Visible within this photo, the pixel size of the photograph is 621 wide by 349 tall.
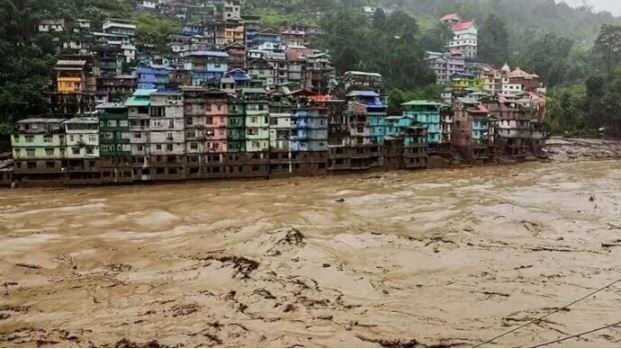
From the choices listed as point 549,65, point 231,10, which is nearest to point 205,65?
point 231,10

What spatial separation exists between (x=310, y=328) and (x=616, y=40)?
239 ft

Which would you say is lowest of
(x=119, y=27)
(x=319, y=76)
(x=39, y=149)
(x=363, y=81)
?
(x=39, y=149)

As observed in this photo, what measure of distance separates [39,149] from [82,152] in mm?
2495

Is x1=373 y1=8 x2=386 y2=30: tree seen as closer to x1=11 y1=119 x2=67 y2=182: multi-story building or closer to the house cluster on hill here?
the house cluster on hill

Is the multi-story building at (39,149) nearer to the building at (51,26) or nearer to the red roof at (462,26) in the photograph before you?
the building at (51,26)

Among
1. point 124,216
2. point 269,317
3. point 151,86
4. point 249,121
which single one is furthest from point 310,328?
point 151,86

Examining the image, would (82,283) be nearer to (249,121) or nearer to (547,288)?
(547,288)

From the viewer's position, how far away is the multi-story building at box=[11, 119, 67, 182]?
3438cm

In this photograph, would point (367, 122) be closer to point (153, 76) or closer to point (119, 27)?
point (153, 76)

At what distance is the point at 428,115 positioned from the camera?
1759 inches

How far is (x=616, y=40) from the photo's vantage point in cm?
7188

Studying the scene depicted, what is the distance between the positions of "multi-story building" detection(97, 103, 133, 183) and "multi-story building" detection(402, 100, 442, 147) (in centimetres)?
2116

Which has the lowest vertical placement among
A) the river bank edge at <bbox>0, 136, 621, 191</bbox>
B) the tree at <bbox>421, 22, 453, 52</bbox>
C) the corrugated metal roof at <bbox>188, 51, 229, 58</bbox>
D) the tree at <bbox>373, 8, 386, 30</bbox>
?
the river bank edge at <bbox>0, 136, 621, 191</bbox>

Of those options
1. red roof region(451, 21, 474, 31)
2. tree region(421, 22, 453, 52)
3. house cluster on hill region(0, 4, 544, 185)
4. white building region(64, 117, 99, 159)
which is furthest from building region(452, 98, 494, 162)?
red roof region(451, 21, 474, 31)
